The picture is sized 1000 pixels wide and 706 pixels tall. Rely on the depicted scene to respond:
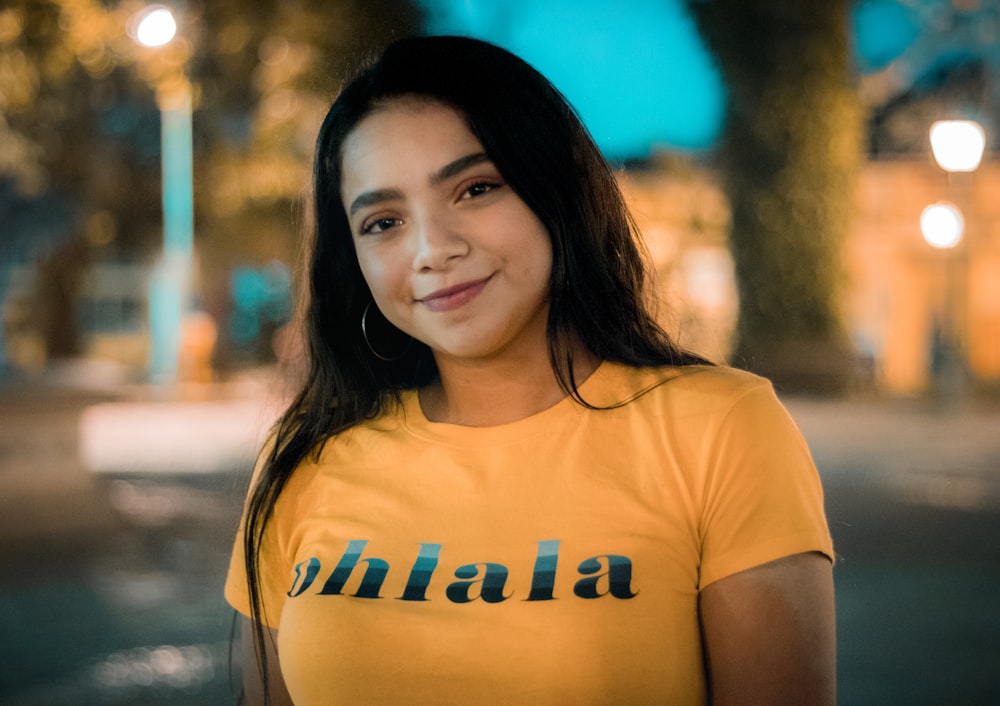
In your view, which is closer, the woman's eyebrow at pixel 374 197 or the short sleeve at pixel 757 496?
the short sleeve at pixel 757 496

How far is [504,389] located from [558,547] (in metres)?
0.33

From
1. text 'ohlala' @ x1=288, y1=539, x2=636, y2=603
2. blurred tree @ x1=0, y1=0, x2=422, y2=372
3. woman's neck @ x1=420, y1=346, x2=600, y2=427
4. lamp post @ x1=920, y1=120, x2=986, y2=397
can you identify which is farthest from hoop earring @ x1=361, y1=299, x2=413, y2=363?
lamp post @ x1=920, y1=120, x2=986, y2=397

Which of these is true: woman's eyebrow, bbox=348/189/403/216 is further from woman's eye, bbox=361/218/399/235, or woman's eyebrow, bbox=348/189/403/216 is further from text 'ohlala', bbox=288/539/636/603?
text 'ohlala', bbox=288/539/636/603

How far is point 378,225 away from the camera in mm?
1967

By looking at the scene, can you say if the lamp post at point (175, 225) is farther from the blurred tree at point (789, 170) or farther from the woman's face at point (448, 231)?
the woman's face at point (448, 231)

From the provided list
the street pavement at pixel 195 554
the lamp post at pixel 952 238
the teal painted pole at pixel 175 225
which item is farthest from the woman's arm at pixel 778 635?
the teal painted pole at pixel 175 225

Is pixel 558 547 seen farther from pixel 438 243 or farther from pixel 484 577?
pixel 438 243

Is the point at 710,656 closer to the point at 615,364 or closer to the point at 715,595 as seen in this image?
the point at 715,595

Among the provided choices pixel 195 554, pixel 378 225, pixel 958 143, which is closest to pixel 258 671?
pixel 378 225

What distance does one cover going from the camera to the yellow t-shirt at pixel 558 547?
1.67m

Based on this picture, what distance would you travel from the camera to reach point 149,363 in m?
30.3

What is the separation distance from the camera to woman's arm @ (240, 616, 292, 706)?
2.02 metres

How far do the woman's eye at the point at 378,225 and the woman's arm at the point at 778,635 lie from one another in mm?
741

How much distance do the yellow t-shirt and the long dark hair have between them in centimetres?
10
